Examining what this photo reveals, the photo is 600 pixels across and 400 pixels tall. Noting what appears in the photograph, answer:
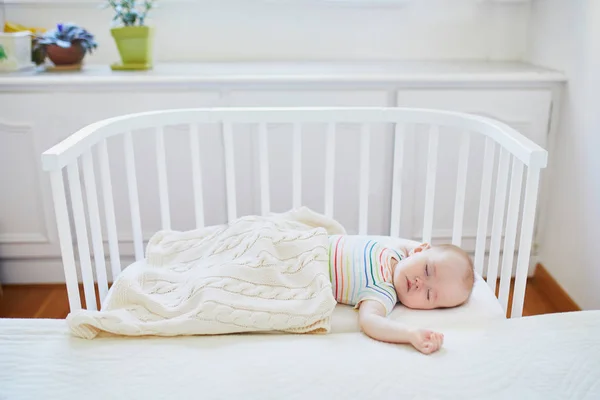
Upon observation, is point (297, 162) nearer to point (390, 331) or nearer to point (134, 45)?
point (390, 331)

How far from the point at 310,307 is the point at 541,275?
4.29ft

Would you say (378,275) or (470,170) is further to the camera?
(470,170)

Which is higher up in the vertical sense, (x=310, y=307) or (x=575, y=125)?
(x=575, y=125)

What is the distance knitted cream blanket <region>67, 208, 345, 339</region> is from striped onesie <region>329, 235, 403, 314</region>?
0.11 feet

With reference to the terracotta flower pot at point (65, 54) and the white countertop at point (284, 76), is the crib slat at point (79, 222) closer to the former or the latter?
the white countertop at point (284, 76)

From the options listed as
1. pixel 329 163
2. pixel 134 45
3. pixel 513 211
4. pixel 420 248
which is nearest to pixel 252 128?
pixel 134 45

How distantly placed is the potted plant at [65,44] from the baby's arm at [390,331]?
4.53 ft

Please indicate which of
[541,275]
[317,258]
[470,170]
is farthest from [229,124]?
[541,275]

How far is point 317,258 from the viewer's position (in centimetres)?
112

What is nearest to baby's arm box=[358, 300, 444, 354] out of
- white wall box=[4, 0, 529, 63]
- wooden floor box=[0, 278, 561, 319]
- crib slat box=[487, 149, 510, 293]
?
crib slat box=[487, 149, 510, 293]

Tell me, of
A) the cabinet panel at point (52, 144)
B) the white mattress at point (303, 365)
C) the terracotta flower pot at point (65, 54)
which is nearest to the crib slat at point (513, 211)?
the white mattress at point (303, 365)

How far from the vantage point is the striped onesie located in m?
1.11

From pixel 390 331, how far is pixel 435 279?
0.53 ft

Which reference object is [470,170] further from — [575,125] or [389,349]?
[389,349]
